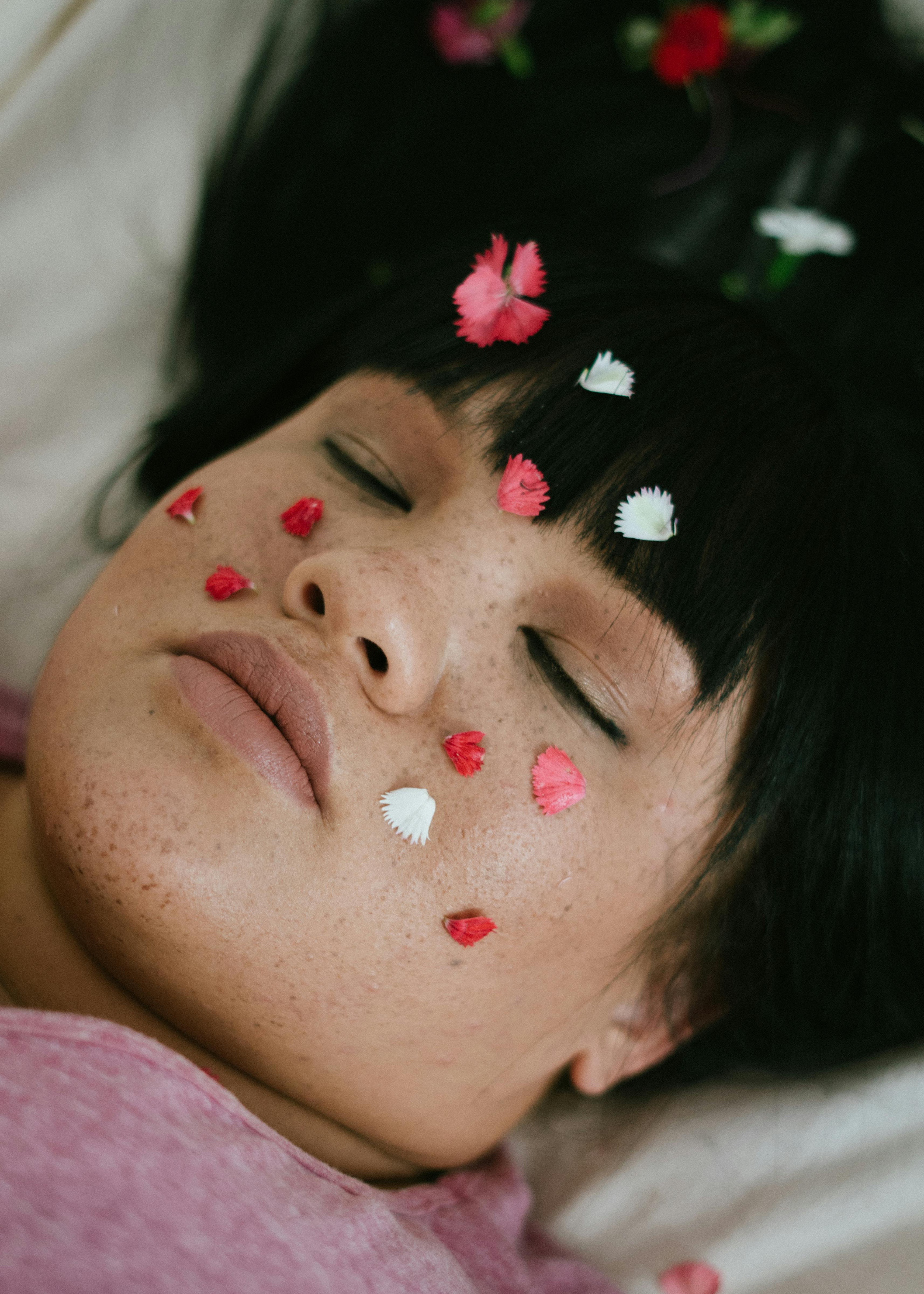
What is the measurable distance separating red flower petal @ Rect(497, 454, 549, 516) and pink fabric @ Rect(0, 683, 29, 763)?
0.74 metres

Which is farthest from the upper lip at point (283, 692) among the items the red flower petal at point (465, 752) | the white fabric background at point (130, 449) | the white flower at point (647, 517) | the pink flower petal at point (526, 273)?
the white fabric background at point (130, 449)

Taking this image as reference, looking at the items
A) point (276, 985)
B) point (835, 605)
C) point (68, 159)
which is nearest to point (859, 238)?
point (835, 605)

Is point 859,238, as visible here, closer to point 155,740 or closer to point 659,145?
point 659,145

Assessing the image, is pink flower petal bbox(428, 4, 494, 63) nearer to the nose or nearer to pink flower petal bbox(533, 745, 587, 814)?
the nose

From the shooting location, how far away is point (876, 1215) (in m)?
1.20

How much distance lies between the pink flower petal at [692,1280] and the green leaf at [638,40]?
1744mm

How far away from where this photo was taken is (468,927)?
0.85m

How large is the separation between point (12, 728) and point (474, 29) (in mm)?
1301

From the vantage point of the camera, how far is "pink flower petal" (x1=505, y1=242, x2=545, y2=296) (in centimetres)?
101

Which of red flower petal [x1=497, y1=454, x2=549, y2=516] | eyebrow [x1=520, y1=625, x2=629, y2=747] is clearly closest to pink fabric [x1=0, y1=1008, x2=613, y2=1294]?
eyebrow [x1=520, y1=625, x2=629, y2=747]

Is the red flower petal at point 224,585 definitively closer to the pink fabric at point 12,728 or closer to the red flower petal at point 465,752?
the red flower petal at point 465,752

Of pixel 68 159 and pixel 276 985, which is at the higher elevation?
pixel 68 159

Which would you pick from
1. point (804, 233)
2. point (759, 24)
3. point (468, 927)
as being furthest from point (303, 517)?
point (759, 24)

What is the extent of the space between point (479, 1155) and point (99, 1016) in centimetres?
49
